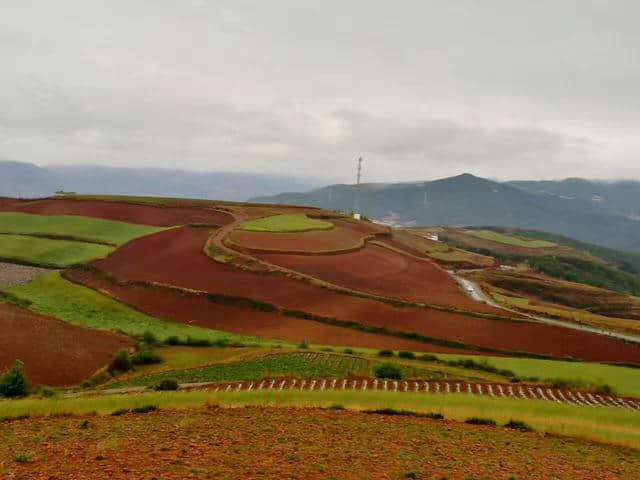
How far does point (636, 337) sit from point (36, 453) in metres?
56.4

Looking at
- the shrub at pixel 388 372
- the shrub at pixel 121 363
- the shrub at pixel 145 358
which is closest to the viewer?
the shrub at pixel 388 372

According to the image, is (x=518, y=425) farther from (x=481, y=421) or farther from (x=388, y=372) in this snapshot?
(x=388, y=372)

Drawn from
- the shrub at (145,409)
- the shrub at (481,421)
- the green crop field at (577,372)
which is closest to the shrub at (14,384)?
the shrub at (145,409)

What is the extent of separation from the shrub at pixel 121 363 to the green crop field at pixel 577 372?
25.0 m

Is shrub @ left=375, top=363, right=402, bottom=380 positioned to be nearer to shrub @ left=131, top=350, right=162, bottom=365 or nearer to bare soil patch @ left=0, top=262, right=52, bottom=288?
shrub @ left=131, top=350, right=162, bottom=365

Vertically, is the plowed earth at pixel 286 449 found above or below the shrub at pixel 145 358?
above

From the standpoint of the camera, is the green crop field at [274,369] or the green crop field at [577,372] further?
the green crop field at [577,372]

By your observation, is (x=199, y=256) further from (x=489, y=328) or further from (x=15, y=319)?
(x=489, y=328)

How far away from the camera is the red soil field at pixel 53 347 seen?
34.1m

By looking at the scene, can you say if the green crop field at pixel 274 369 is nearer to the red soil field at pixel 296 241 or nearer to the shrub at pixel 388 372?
the shrub at pixel 388 372

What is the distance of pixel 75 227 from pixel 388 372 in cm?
7944

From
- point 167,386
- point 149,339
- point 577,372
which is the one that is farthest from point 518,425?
point 149,339

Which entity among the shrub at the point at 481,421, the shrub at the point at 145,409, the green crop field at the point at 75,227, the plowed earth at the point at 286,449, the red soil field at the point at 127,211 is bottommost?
the shrub at the point at 145,409

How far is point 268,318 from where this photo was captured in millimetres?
53406
